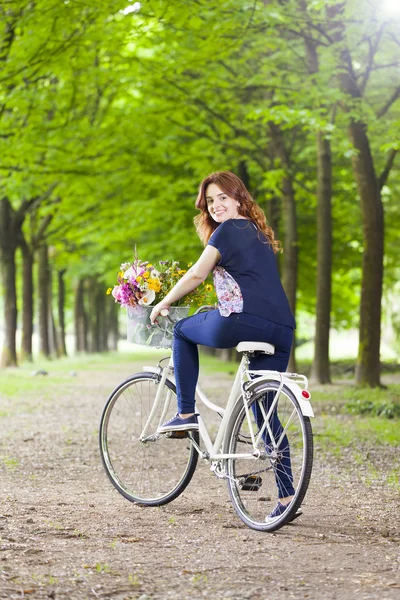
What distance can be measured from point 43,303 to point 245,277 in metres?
23.2

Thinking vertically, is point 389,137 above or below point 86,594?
above

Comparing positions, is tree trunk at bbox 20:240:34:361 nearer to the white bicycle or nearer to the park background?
the park background

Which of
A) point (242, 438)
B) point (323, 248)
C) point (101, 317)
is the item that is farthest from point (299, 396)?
point (101, 317)

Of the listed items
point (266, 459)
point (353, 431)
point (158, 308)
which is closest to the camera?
point (266, 459)

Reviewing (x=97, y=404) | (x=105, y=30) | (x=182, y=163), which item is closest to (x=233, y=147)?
(x=182, y=163)

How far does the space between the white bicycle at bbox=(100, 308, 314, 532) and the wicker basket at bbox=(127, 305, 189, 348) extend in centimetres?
29

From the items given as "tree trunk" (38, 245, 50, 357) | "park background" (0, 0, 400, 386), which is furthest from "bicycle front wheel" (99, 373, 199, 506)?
"tree trunk" (38, 245, 50, 357)

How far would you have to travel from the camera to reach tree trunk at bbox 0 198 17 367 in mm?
21297

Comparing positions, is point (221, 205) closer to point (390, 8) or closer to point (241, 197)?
point (241, 197)

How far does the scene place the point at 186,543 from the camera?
4.70 m

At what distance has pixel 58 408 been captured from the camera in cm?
1263

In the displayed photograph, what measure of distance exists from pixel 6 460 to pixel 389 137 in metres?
7.11

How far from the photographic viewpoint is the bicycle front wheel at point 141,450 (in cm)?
581

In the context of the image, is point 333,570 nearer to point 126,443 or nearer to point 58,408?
point 126,443
